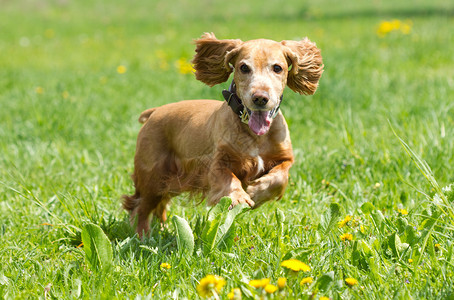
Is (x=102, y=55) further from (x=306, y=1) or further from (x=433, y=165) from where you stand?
(x=306, y=1)

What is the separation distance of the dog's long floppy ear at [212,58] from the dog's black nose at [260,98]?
55 centimetres

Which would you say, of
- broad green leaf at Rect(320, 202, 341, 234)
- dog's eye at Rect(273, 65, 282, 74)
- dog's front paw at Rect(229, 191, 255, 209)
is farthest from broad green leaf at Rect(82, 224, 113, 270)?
dog's eye at Rect(273, 65, 282, 74)

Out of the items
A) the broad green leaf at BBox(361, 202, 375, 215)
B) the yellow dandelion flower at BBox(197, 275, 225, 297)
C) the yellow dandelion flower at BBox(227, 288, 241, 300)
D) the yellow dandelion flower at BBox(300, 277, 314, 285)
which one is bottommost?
the broad green leaf at BBox(361, 202, 375, 215)

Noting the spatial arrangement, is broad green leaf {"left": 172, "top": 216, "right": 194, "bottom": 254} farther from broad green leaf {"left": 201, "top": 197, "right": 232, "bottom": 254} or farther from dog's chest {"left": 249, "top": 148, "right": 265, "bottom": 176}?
dog's chest {"left": 249, "top": 148, "right": 265, "bottom": 176}

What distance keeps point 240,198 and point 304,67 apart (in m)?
0.88

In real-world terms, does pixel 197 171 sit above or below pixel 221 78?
below

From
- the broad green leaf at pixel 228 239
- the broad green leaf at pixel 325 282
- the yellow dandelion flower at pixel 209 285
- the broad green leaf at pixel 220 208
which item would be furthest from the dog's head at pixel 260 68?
the yellow dandelion flower at pixel 209 285

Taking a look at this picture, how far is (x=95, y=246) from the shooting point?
7.93ft

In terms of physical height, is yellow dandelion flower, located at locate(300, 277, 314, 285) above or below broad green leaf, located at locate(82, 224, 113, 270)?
above

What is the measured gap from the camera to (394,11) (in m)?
16.3

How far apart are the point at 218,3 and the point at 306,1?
3.37 metres

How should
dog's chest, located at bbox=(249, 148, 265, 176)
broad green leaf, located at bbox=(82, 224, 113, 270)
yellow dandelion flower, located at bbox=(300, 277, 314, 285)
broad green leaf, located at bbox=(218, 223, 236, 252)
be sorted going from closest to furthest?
yellow dandelion flower, located at bbox=(300, 277, 314, 285) → broad green leaf, located at bbox=(82, 224, 113, 270) → broad green leaf, located at bbox=(218, 223, 236, 252) → dog's chest, located at bbox=(249, 148, 265, 176)

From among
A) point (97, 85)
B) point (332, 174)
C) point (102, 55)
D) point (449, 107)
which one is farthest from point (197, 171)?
point (102, 55)

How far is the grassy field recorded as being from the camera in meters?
2.26
